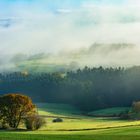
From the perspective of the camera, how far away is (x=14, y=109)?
2995 inches

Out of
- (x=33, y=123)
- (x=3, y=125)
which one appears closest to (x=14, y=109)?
(x=3, y=125)

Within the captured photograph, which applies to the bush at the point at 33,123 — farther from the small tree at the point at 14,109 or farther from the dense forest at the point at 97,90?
the dense forest at the point at 97,90

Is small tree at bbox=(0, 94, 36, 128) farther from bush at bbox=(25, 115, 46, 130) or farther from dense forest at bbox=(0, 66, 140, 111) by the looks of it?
dense forest at bbox=(0, 66, 140, 111)

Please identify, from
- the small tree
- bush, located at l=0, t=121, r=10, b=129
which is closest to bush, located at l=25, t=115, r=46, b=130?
the small tree

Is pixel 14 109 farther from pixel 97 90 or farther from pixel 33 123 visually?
pixel 97 90

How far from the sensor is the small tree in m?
75.9

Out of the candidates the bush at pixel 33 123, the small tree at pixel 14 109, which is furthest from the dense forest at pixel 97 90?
the bush at pixel 33 123

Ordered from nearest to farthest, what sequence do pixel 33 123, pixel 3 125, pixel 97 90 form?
pixel 33 123
pixel 3 125
pixel 97 90

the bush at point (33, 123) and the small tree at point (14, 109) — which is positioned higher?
the small tree at point (14, 109)

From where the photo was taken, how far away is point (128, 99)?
166 meters

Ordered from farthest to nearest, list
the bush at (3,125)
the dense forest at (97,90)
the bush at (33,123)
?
1. the dense forest at (97,90)
2. the bush at (3,125)
3. the bush at (33,123)

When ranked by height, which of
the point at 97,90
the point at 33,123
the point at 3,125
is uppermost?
the point at 97,90

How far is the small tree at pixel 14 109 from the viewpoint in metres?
75.9
